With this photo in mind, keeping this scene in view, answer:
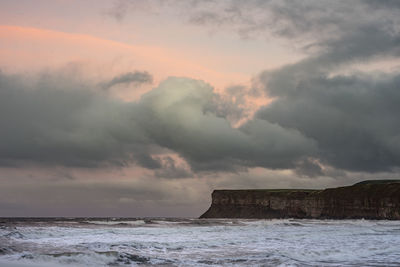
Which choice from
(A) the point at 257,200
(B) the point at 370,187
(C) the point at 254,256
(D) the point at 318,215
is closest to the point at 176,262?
(C) the point at 254,256

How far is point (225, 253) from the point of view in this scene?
20.1 m

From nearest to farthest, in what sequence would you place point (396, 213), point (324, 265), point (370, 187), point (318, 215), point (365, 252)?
point (324, 265) < point (365, 252) < point (396, 213) < point (370, 187) < point (318, 215)

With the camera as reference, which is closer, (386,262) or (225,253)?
(386,262)

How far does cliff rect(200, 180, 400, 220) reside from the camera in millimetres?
89375

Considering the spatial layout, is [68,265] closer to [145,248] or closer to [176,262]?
[176,262]

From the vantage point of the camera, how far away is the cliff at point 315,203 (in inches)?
3519

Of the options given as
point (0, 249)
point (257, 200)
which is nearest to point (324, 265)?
point (0, 249)

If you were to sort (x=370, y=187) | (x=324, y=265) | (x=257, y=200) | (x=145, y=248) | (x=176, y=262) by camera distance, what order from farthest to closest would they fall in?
(x=257, y=200)
(x=370, y=187)
(x=145, y=248)
(x=176, y=262)
(x=324, y=265)

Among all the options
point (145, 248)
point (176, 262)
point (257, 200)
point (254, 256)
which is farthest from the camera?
point (257, 200)

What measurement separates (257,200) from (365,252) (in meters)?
107

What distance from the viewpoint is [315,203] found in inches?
4252

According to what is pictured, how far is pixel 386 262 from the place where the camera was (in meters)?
15.9

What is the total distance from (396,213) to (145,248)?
7409 centimetres

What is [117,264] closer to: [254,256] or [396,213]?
[254,256]
